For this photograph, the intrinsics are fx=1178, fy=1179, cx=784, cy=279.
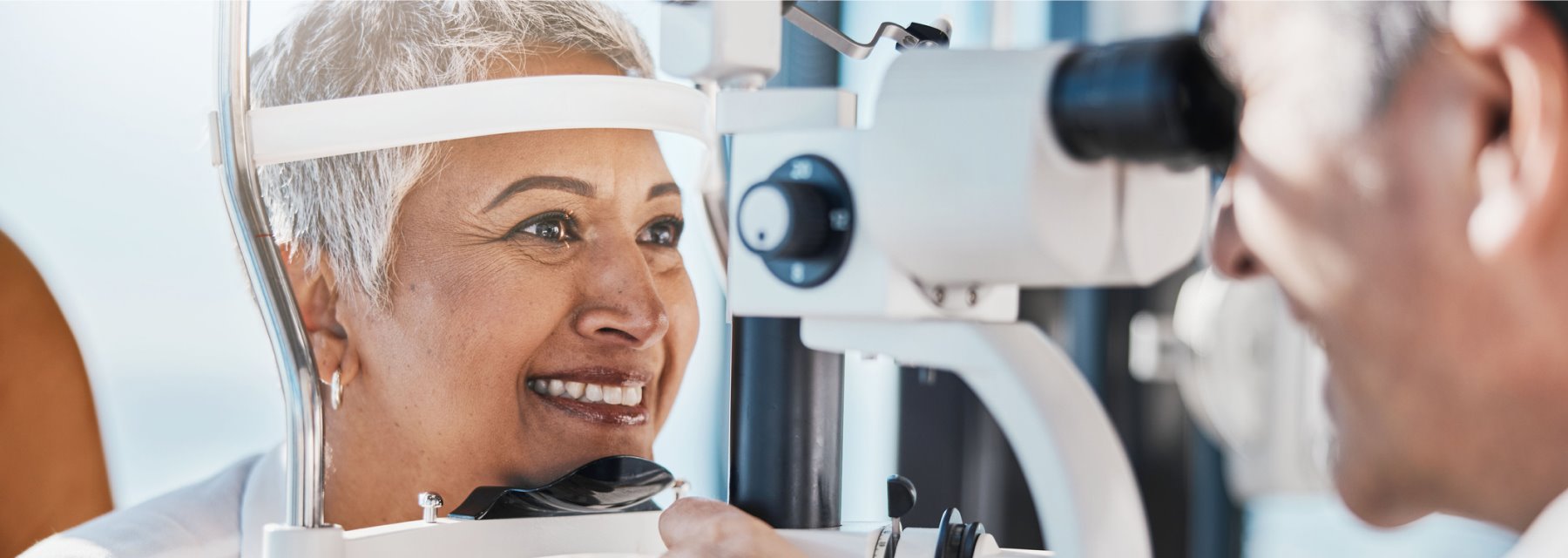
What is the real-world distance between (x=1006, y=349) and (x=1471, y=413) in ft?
0.66

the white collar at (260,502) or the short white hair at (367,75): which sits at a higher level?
the short white hair at (367,75)

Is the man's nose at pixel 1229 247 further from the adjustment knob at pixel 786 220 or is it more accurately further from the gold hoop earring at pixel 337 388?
the gold hoop earring at pixel 337 388

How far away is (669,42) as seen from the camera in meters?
0.68

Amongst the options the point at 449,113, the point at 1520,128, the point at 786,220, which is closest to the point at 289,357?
the point at 449,113

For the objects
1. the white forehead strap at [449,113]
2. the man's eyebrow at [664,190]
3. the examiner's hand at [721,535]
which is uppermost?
the white forehead strap at [449,113]

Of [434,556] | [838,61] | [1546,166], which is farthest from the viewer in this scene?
[838,61]

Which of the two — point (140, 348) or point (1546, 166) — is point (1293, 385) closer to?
point (1546, 166)

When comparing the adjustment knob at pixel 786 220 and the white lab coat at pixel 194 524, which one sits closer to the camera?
the adjustment knob at pixel 786 220

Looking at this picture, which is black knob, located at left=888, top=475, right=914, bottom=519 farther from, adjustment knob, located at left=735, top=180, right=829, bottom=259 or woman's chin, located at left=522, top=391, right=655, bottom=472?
woman's chin, located at left=522, top=391, right=655, bottom=472

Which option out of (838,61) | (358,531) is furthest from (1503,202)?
(838,61)

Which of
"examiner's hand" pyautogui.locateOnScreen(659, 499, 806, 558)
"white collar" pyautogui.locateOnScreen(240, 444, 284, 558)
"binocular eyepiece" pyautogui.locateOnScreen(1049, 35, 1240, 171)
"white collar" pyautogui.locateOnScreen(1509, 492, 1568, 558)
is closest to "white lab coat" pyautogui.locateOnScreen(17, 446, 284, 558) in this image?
"white collar" pyautogui.locateOnScreen(240, 444, 284, 558)

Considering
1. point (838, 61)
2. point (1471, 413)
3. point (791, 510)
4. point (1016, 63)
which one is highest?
point (838, 61)

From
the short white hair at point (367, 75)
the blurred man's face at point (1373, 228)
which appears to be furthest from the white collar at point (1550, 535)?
the short white hair at point (367, 75)

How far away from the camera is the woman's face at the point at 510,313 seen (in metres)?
0.97
